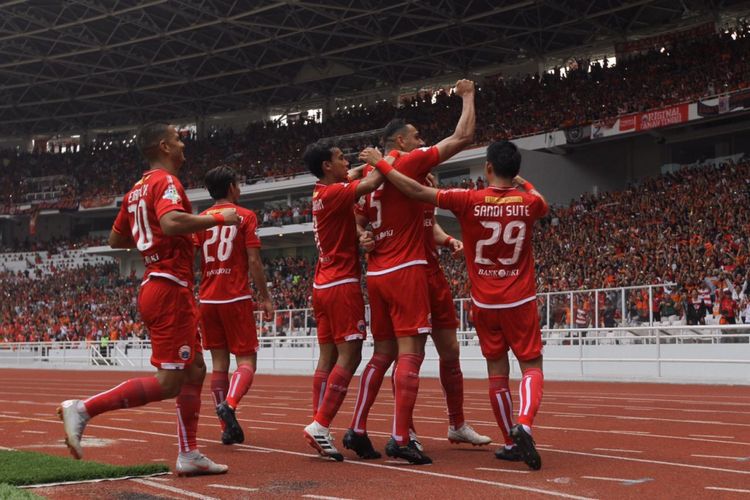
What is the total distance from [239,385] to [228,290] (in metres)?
0.86

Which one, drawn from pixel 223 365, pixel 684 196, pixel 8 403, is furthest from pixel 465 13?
pixel 223 365

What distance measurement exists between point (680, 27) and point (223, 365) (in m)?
35.5

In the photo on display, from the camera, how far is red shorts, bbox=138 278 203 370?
5.68 metres

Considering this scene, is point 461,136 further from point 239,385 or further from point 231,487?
point 239,385

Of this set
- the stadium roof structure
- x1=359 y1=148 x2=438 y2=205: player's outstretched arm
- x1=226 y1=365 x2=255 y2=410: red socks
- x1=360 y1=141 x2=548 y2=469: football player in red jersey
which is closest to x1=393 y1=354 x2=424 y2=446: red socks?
x1=360 y1=141 x2=548 y2=469: football player in red jersey

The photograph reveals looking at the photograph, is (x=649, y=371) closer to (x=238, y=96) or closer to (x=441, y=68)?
(x=441, y=68)

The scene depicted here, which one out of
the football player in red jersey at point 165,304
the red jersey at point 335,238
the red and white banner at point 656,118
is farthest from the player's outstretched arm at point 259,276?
the red and white banner at point 656,118

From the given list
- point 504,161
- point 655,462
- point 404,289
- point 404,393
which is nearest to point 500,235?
point 504,161

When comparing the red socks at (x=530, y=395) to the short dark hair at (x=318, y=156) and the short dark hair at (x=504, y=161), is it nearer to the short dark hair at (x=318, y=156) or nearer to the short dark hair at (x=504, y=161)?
the short dark hair at (x=504, y=161)

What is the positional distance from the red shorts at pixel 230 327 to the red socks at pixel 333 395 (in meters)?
1.59

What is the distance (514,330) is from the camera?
6.43 metres

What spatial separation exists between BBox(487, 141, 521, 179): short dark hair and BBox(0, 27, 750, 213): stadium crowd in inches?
1073

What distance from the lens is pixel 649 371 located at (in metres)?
18.6

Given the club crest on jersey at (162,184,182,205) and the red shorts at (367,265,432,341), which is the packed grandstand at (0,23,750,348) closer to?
the red shorts at (367,265,432,341)
